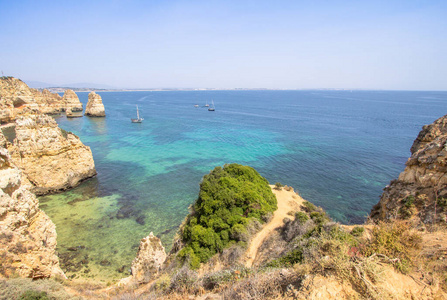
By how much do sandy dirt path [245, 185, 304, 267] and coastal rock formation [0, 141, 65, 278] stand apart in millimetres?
10263

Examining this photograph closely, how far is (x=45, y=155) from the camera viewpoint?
76.9 ft

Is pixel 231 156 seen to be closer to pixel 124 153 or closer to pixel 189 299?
pixel 124 153

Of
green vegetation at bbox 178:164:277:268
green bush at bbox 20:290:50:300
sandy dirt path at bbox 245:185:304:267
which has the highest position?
green bush at bbox 20:290:50:300

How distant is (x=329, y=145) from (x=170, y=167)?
32.1 metres

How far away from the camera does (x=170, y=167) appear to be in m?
32.8

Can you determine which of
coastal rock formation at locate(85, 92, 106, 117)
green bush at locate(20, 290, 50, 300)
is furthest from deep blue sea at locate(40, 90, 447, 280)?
coastal rock formation at locate(85, 92, 106, 117)

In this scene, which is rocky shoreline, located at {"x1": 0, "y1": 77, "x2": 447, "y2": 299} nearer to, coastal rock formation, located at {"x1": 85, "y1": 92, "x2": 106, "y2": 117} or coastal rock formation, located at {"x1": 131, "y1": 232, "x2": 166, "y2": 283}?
coastal rock formation, located at {"x1": 131, "y1": 232, "x2": 166, "y2": 283}

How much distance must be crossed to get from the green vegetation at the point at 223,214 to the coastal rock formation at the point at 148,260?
1.88 metres

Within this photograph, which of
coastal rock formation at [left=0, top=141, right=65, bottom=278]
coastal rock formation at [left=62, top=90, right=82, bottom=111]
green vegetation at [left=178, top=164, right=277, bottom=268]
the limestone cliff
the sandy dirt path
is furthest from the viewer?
coastal rock formation at [left=62, top=90, right=82, bottom=111]

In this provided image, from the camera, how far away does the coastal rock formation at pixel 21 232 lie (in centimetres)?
853

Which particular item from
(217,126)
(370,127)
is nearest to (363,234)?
(217,126)

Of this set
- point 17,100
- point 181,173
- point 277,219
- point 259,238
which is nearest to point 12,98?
point 17,100

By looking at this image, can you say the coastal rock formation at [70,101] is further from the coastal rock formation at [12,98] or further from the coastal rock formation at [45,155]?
the coastal rock formation at [45,155]

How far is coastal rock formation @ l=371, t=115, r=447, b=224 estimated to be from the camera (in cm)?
1171
